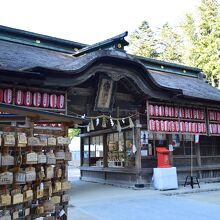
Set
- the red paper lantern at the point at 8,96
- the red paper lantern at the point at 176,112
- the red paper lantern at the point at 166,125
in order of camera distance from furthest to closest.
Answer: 1. the red paper lantern at the point at 176,112
2. the red paper lantern at the point at 166,125
3. the red paper lantern at the point at 8,96

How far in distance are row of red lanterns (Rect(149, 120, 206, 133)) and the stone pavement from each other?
2.67 m

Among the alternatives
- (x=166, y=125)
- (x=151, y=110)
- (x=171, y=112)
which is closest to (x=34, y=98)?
(x=151, y=110)

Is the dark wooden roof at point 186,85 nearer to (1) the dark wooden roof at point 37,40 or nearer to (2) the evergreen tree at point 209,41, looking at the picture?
(1) the dark wooden roof at point 37,40

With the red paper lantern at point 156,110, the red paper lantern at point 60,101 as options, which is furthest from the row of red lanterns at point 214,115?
the red paper lantern at point 60,101

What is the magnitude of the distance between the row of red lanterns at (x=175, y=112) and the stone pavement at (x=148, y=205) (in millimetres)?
3349

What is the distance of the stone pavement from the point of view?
25.8ft

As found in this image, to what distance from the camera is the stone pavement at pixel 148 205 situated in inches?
310

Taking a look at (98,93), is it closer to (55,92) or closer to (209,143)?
(55,92)

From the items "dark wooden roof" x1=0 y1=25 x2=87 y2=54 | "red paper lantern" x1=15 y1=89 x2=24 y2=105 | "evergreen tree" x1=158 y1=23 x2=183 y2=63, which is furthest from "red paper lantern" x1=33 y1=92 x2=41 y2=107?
"evergreen tree" x1=158 y1=23 x2=183 y2=63

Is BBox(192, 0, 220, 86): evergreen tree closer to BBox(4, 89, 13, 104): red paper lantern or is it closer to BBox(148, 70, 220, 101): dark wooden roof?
BBox(148, 70, 220, 101): dark wooden roof

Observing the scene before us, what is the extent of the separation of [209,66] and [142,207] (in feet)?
67.5

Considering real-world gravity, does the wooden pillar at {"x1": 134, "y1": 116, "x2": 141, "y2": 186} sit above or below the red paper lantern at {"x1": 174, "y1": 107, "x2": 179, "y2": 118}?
below

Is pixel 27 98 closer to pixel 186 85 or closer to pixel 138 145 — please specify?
pixel 138 145

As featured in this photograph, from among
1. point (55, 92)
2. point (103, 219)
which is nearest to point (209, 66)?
point (55, 92)
